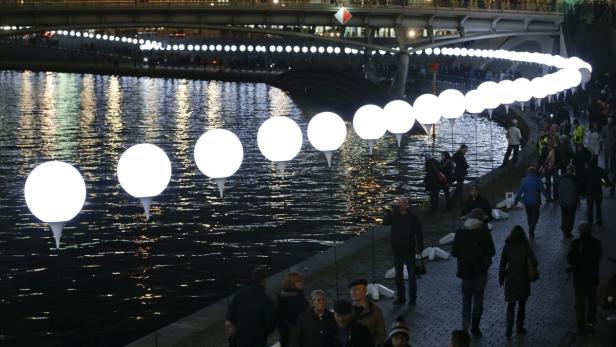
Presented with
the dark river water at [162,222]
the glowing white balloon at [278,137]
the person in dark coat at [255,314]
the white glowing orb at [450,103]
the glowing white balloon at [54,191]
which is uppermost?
the white glowing orb at [450,103]

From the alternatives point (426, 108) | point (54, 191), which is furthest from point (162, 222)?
point (54, 191)

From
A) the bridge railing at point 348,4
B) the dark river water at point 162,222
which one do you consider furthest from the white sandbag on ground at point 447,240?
the bridge railing at point 348,4

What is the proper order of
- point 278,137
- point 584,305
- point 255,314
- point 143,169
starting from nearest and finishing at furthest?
1. point 255,314
2. point 143,169
3. point 584,305
4. point 278,137

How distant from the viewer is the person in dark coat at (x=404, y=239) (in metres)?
14.5

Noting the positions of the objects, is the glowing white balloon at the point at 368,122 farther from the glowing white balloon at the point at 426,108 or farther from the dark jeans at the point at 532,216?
the glowing white balloon at the point at 426,108

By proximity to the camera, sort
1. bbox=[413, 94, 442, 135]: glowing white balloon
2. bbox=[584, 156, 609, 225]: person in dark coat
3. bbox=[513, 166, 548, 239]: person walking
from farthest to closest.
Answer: bbox=[413, 94, 442, 135]: glowing white balloon
bbox=[584, 156, 609, 225]: person in dark coat
bbox=[513, 166, 548, 239]: person walking

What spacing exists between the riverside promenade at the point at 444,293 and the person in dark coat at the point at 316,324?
3517mm

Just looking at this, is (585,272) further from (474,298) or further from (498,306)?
(498,306)

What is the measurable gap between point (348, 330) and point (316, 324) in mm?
303

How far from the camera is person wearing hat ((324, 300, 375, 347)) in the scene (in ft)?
30.9

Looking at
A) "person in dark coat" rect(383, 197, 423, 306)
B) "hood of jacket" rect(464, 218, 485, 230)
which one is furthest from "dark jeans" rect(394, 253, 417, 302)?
"hood of jacket" rect(464, 218, 485, 230)

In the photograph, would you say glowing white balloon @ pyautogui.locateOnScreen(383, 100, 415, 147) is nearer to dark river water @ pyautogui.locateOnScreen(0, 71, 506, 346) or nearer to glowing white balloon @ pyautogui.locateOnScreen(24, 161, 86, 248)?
dark river water @ pyautogui.locateOnScreen(0, 71, 506, 346)

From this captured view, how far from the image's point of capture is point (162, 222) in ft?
90.7

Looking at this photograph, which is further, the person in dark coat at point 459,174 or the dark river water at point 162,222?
the person in dark coat at point 459,174
